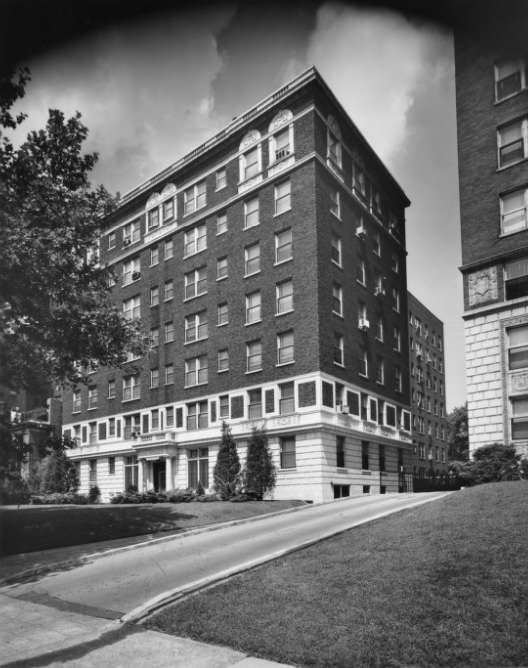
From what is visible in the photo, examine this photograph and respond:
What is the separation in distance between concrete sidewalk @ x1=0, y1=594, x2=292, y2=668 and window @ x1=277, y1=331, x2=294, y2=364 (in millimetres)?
27203

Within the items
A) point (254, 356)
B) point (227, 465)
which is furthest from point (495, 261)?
point (227, 465)

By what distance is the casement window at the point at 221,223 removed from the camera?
140 ft


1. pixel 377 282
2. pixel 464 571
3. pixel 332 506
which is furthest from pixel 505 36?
pixel 377 282

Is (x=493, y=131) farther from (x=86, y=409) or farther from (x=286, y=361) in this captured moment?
(x=86, y=409)

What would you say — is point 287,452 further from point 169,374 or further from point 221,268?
point 221,268

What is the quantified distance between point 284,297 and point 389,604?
30.2 m

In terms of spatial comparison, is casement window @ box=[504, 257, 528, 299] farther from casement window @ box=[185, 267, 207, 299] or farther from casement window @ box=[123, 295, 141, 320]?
casement window @ box=[123, 295, 141, 320]

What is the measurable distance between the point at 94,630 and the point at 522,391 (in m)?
18.7

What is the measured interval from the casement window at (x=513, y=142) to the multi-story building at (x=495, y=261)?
35 mm

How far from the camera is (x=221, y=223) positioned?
42.9 meters

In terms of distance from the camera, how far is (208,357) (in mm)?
42188

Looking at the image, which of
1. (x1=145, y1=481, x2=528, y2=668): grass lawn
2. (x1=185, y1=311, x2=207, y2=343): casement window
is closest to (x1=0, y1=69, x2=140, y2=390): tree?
(x1=145, y1=481, x2=528, y2=668): grass lawn

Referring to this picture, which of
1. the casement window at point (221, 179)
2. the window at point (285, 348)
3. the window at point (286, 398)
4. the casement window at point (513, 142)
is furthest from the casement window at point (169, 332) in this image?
the casement window at point (513, 142)

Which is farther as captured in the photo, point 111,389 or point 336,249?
point 111,389
